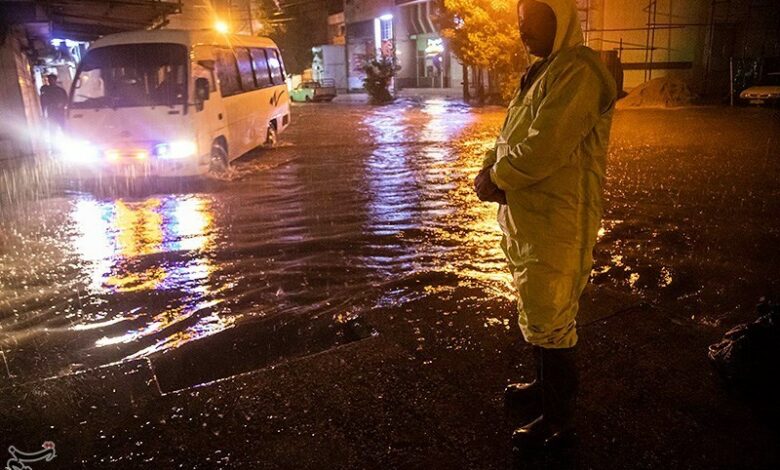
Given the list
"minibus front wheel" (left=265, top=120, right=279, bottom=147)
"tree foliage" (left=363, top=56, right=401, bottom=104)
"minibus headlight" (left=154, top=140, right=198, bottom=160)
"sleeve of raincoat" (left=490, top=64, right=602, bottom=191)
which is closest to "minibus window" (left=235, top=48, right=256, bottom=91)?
"minibus front wheel" (left=265, top=120, right=279, bottom=147)

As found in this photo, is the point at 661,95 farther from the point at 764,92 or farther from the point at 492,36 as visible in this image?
the point at 492,36

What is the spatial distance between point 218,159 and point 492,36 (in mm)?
14892

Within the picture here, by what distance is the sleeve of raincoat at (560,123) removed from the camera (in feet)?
7.41

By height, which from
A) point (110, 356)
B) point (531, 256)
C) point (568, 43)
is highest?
point (568, 43)

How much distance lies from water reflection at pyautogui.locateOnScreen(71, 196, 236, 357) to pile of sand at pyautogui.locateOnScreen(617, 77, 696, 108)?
17892mm

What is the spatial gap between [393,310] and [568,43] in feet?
8.41

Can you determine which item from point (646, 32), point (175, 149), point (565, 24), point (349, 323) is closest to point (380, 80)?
point (646, 32)

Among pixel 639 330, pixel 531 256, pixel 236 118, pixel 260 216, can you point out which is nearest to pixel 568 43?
pixel 531 256

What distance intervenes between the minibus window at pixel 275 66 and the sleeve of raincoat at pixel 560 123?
12.8m

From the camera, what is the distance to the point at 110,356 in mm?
4094

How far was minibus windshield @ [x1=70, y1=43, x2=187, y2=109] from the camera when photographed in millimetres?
9469

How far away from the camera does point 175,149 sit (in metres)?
9.30

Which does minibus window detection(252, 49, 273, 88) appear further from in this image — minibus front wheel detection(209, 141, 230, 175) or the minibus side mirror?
the minibus side mirror

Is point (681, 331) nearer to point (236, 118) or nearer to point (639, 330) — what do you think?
point (639, 330)
